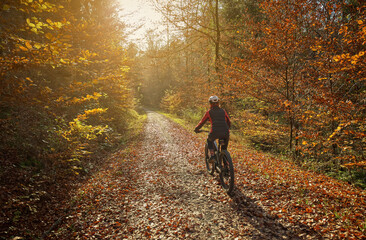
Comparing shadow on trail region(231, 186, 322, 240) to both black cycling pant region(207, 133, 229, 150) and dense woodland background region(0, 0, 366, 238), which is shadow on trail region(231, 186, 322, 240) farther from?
dense woodland background region(0, 0, 366, 238)

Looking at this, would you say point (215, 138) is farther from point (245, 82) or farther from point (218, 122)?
point (245, 82)

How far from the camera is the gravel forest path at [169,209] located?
14.2 ft

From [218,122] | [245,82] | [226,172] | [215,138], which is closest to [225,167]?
[226,172]

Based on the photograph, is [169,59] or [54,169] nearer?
[54,169]

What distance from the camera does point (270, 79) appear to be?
9289 mm

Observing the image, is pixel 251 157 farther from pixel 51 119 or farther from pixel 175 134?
pixel 51 119

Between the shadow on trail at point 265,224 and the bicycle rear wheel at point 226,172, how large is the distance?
0.41 m

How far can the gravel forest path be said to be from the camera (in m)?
4.34

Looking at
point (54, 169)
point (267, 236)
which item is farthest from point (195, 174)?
point (54, 169)

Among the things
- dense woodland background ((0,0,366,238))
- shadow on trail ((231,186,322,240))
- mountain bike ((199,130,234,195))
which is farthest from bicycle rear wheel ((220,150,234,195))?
dense woodland background ((0,0,366,238))

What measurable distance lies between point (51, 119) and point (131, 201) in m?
5.88

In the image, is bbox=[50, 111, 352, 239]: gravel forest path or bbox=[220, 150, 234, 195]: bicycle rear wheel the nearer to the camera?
bbox=[50, 111, 352, 239]: gravel forest path

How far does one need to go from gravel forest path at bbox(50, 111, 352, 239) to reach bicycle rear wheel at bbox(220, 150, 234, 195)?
294mm

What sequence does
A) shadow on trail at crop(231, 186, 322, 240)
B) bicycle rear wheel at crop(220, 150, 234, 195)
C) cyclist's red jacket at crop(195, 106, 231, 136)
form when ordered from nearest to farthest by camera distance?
shadow on trail at crop(231, 186, 322, 240)
bicycle rear wheel at crop(220, 150, 234, 195)
cyclist's red jacket at crop(195, 106, 231, 136)
